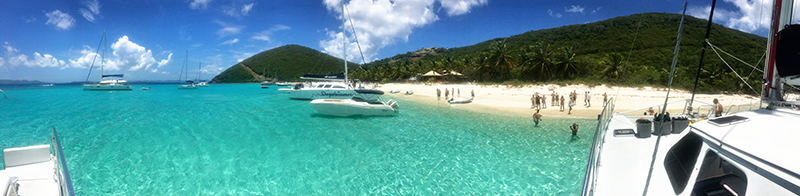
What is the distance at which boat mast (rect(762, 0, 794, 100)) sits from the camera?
5.33 meters

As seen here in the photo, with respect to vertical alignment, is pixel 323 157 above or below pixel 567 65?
below

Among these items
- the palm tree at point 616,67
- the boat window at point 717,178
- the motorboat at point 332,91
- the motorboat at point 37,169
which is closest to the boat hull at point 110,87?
the motorboat at point 332,91

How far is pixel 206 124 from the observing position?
17391mm

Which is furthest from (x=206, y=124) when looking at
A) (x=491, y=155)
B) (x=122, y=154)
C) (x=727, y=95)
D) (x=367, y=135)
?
(x=727, y=95)

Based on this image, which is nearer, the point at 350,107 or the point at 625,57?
the point at 350,107

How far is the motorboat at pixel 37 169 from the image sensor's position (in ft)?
14.2

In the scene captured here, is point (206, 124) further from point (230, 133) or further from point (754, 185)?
point (754, 185)

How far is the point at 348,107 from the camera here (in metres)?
18.5

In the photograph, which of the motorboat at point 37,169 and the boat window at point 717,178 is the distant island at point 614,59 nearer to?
the boat window at point 717,178

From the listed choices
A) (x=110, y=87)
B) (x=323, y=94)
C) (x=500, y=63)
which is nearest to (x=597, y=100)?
(x=500, y=63)

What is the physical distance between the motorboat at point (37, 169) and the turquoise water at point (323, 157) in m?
2.56

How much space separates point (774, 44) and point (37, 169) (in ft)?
45.4

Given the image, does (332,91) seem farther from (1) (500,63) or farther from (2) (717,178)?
(1) (500,63)

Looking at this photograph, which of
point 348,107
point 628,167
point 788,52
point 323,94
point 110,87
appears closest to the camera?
point 628,167
